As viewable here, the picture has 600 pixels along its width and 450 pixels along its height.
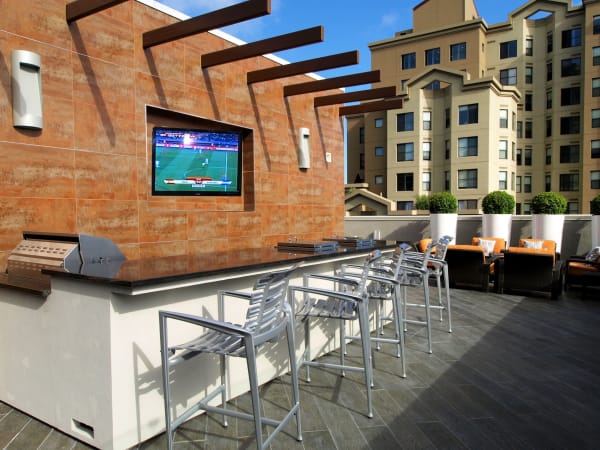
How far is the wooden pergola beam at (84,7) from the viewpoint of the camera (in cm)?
377

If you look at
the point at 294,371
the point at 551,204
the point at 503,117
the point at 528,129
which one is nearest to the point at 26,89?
the point at 294,371

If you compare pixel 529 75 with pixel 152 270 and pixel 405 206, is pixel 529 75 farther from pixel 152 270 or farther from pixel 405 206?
pixel 152 270

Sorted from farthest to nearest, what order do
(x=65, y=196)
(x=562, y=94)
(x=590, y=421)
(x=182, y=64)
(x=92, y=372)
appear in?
(x=562, y=94) → (x=182, y=64) → (x=65, y=196) → (x=590, y=421) → (x=92, y=372)

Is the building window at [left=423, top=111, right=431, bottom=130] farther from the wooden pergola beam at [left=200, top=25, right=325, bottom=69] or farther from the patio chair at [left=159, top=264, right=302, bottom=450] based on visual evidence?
the patio chair at [left=159, top=264, right=302, bottom=450]

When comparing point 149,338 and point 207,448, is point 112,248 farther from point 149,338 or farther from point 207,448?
point 207,448

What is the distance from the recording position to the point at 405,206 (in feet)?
89.0

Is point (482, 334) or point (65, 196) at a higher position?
point (65, 196)

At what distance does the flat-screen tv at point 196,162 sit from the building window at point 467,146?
21429 mm

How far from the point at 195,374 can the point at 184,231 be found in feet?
9.10

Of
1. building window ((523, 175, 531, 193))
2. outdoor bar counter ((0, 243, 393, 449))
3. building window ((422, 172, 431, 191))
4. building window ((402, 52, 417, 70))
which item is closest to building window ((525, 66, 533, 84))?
building window ((523, 175, 531, 193))

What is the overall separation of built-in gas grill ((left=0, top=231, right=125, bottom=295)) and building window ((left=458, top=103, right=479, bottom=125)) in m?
24.8

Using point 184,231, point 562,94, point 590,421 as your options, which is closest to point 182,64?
point 184,231

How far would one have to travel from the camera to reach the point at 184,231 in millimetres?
5398

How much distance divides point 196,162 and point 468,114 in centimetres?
2257
